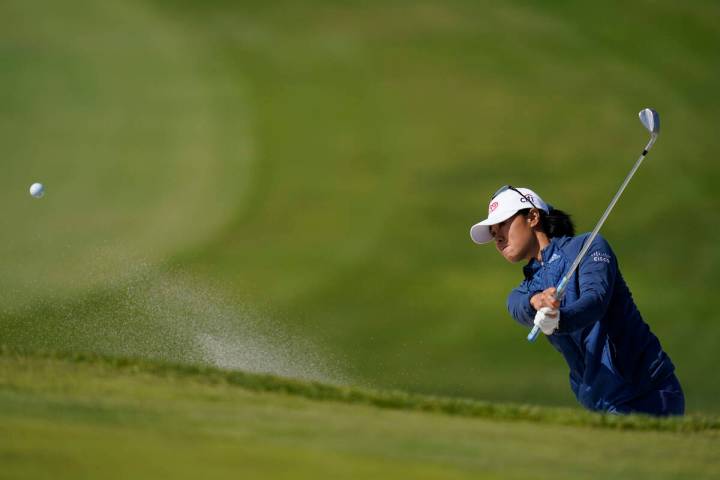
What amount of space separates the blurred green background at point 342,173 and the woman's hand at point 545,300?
10.4 ft

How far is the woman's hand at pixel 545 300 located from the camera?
3.77 m

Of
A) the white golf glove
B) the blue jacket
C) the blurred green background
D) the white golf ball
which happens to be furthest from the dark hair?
the white golf ball

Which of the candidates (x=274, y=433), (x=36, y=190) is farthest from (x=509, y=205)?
(x=36, y=190)

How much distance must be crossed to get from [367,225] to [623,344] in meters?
4.42

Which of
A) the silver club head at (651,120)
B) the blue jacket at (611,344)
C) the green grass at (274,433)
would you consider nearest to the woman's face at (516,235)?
the blue jacket at (611,344)

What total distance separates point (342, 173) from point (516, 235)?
4572 mm

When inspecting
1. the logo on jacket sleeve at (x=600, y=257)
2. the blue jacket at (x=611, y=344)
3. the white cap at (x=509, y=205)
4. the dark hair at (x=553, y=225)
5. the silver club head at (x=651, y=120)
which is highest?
the silver club head at (x=651, y=120)

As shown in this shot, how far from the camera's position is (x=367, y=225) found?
27.3 ft

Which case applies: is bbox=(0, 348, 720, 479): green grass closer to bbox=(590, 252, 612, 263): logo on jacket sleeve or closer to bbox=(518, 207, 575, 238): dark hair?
bbox=(590, 252, 612, 263): logo on jacket sleeve

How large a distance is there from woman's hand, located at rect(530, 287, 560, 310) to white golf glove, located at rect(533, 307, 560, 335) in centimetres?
2

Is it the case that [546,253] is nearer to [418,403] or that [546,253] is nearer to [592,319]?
[592,319]

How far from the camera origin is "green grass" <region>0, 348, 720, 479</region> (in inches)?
95.9

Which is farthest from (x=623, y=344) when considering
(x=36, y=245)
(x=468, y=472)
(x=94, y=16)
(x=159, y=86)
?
(x=94, y=16)

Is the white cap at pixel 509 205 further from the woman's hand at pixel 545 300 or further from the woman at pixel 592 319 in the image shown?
the woman's hand at pixel 545 300
